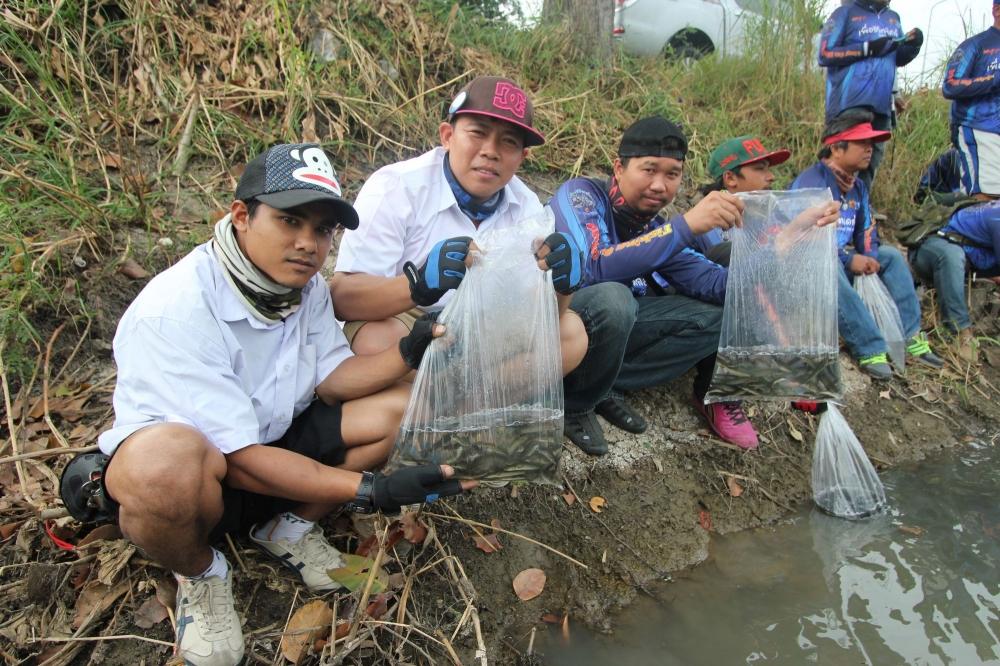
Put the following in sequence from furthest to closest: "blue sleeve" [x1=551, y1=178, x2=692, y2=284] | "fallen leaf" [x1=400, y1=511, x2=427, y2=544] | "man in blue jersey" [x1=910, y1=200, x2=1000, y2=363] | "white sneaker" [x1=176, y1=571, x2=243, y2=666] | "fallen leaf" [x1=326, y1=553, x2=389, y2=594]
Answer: "man in blue jersey" [x1=910, y1=200, x2=1000, y2=363] < "blue sleeve" [x1=551, y1=178, x2=692, y2=284] < "fallen leaf" [x1=400, y1=511, x2=427, y2=544] < "fallen leaf" [x1=326, y1=553, x2=389, y2=594] < "white sneaker" [x1=176, y1=571, x2=243, y2=666]

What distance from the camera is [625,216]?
252 cm

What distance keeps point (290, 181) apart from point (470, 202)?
2.41ft

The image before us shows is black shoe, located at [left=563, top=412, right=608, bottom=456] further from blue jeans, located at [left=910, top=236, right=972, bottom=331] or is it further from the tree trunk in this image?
the tree trunk

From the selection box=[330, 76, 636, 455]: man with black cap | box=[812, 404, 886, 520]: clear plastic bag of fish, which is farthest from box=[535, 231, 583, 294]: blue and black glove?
box=[812, 404, 886, 520]: clear plastic bag of fish

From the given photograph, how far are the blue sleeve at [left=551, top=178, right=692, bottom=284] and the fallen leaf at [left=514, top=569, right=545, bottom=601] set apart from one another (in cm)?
109

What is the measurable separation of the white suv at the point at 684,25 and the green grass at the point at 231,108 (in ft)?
2.81

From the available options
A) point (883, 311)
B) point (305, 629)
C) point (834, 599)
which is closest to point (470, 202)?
point (305, 629)

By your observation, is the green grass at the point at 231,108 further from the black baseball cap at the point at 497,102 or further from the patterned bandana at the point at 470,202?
the black baseball cap at the point at 497,102

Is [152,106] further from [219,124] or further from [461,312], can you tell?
[461,312]

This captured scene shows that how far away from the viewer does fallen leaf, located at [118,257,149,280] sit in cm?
251

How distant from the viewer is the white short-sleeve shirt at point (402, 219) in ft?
6.38

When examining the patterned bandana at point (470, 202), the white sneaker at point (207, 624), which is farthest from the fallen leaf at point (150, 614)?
the patterned bandana at point (470, 202)

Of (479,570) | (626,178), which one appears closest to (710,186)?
(626,178)

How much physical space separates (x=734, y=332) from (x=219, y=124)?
8.75ft
